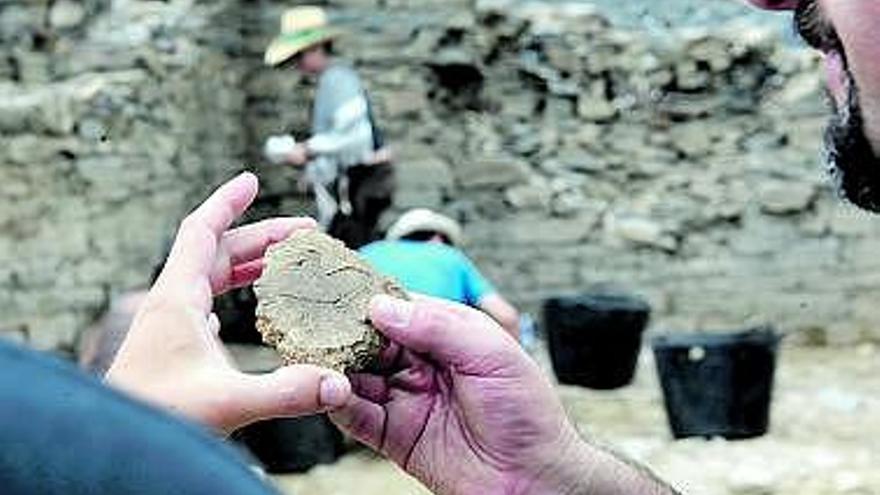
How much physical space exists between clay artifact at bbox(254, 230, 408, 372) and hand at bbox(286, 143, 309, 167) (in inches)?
228

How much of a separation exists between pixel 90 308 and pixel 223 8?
2265 mm

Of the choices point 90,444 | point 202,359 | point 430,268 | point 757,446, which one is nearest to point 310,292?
point 202,359

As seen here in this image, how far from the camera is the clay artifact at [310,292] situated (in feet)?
6.09

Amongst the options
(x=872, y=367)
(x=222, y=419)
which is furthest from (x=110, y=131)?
(x=222, y=419)

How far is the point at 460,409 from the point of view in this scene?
1.78 metres

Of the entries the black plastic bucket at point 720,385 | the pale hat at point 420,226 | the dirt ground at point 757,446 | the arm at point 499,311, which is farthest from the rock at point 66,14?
the black plastic bucket at point 720,385

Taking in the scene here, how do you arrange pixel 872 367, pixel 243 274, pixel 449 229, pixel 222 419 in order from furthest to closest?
pixel 872 367 → pixel 449 229 → pixel 243 274 → pixel 222 419

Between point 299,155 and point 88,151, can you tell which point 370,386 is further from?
point 299,155

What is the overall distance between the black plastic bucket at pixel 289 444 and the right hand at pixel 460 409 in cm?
451

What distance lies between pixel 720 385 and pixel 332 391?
5.41 m

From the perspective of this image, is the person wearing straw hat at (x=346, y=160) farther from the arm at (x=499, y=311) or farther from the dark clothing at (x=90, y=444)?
the dark clothing at (x=90, y=444)

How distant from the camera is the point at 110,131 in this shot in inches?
281

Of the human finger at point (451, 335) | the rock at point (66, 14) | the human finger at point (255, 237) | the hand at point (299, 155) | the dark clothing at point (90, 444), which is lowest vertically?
the hand at point (299, 155)

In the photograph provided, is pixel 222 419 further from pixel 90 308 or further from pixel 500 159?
pixel 500 159
